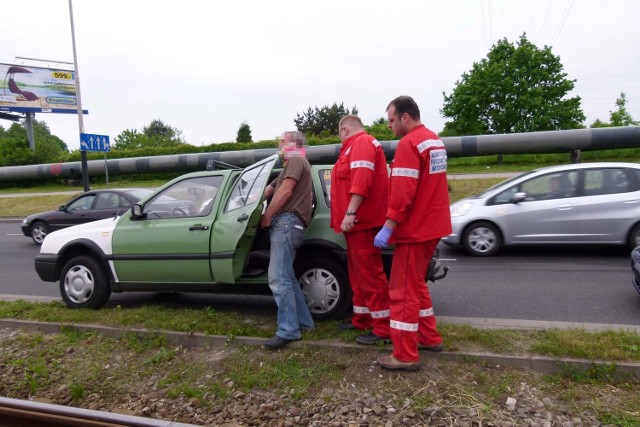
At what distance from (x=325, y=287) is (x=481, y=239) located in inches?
184

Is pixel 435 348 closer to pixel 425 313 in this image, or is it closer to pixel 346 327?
pixel 425 313

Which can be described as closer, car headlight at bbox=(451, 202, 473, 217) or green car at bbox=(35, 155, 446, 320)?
green car at bbox=(35, 155, 446, 320)

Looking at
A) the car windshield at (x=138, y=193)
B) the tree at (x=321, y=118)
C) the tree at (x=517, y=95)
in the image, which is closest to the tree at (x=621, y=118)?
the tree at (x=517, y=95)

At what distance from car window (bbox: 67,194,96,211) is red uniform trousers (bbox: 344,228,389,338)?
969 cm

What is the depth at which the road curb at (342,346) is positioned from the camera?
3518mm

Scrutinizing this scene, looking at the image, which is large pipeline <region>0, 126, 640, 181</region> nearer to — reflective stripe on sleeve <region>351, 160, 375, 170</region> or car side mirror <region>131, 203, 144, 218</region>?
car side mirror <region>131, 203, 144, 218</region>

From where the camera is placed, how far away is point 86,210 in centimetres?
1189

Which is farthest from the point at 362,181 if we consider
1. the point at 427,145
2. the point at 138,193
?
the point at 138,193

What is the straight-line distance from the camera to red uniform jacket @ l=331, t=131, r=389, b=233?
152 inches

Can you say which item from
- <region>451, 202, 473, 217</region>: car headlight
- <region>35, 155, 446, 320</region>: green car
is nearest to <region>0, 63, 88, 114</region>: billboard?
<region>451, 202, 473, 217</region>: car headlight

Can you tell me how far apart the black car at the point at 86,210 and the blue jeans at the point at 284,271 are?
309 inches

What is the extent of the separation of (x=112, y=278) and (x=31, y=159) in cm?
2947

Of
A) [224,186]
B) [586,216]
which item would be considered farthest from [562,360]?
[586,216]

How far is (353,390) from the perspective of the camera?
3.51 metres
